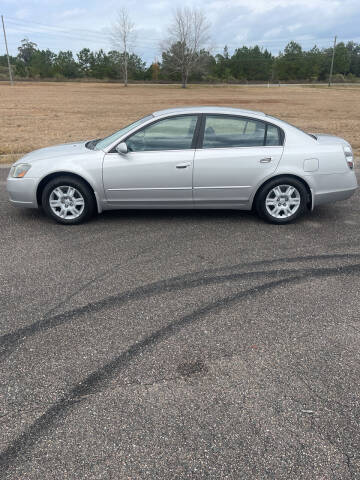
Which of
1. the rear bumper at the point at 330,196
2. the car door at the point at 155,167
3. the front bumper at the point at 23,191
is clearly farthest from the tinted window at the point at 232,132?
the front bumper at the point at 23,191

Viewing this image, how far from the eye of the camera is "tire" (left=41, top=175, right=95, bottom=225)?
5.62m

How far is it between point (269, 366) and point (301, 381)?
0.24 meters

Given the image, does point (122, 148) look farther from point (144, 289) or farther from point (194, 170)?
point (144, 289)

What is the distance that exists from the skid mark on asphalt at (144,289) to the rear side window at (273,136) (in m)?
1.76

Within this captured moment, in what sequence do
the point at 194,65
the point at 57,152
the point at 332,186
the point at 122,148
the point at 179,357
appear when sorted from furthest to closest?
the point at 194,65
the point at 57,152
the point at 332,186
the point at 122,148
the point at 179,357

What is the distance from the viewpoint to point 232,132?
567 cm

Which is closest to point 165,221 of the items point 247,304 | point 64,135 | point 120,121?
point 247,304

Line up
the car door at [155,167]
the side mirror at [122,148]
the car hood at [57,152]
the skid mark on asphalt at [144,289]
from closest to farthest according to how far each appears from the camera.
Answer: the skid mark on asphalt at [144,289], the side mirror at [122,148], the car door at [155,167], the car hood at [57,152]

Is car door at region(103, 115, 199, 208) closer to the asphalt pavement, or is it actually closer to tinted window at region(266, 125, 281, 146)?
the asphalt pavement

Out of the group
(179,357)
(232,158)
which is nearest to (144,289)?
(179,357)

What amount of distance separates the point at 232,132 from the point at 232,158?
0.40 metres

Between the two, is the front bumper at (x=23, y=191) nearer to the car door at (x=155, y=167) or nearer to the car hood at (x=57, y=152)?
the car hood at (x=57, y=152)

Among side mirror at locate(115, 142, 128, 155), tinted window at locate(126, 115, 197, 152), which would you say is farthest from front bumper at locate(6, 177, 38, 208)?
tinted window at locate(126, 115, 197, 152)

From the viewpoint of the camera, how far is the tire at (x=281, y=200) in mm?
5664
